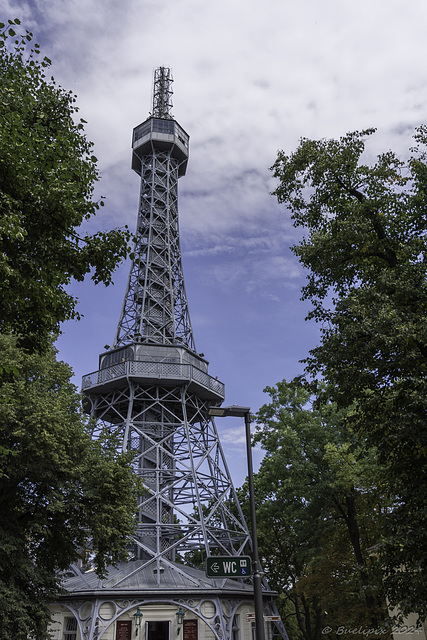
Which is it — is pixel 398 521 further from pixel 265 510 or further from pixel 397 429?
pixel 265 510

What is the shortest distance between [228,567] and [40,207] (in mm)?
9067

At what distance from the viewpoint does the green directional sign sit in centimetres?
1214

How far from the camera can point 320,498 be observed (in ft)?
91.7

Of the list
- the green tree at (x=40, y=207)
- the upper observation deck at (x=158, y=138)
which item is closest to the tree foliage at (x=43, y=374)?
the green tree at (x=40, y=207)

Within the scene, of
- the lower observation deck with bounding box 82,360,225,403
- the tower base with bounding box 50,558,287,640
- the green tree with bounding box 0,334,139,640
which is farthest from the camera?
the lower observation deck with bounding box 82,360,225,403

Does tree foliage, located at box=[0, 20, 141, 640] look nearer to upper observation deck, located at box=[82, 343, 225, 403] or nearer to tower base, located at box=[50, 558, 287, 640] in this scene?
tower base, located at box=[50, 558, 287, 640]

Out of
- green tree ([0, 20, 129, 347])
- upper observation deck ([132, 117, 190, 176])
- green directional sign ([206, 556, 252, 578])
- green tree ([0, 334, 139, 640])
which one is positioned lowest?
green directional sign ([206, 556, 252, 578])

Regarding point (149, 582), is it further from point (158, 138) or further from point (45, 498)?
point (158, 138)

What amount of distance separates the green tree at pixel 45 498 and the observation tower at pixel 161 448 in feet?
7.42

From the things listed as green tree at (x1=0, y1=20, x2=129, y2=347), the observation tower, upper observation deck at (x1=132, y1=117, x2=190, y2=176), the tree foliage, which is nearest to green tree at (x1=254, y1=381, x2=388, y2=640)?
the observation tower

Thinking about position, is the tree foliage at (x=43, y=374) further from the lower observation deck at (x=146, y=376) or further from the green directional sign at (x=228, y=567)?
the lower observation deck at (x=146, y=376)

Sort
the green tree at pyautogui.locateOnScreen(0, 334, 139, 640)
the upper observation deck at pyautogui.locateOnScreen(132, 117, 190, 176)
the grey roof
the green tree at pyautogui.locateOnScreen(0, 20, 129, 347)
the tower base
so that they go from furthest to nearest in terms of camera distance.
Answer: the upper observation deck at pyautogui.locateOnScreen(132, 117, 190, 176) → the grey roof → the tower base → the green tree at pyautogui.locateOnScreen(0, 334, 139, 640) → the green tree at pyautogui.locateOnScreen(0, 20, 129, 347)

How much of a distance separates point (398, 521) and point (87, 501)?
12.2 m

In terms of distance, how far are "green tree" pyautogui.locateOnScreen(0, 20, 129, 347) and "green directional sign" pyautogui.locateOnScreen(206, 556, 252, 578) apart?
6.65m
